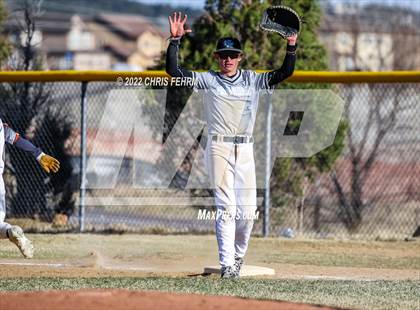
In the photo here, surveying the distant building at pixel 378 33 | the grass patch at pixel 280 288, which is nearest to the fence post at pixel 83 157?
the grass patch at pixel 280 288

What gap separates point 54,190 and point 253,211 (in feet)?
18.7

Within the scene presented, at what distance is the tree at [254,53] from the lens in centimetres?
1441

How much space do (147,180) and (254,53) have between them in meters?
2.32

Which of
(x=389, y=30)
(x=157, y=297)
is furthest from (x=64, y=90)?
(x=389, y=30)

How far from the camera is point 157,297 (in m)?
6.64

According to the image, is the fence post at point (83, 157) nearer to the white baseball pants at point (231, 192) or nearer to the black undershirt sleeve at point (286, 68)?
the white baseball pants at point (231, 192)

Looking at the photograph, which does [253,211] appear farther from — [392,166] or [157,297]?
[392,166]

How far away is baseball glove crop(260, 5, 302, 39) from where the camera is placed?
9461 millimetres

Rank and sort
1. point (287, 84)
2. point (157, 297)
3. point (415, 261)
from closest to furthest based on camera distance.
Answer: point (157, 297) < point (415, 261) < point (287, 84)

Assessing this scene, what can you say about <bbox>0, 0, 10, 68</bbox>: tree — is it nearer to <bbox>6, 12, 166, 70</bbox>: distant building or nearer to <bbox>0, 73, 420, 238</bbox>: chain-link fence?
<bbox>0, 73, 420, 238</bbox>: chain-link fence

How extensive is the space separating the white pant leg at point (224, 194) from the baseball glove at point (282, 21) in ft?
3.86

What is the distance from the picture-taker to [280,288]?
855 centimetres

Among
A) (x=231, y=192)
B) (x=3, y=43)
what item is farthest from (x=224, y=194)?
(x=3, y=43)

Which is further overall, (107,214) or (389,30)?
(389,30)
